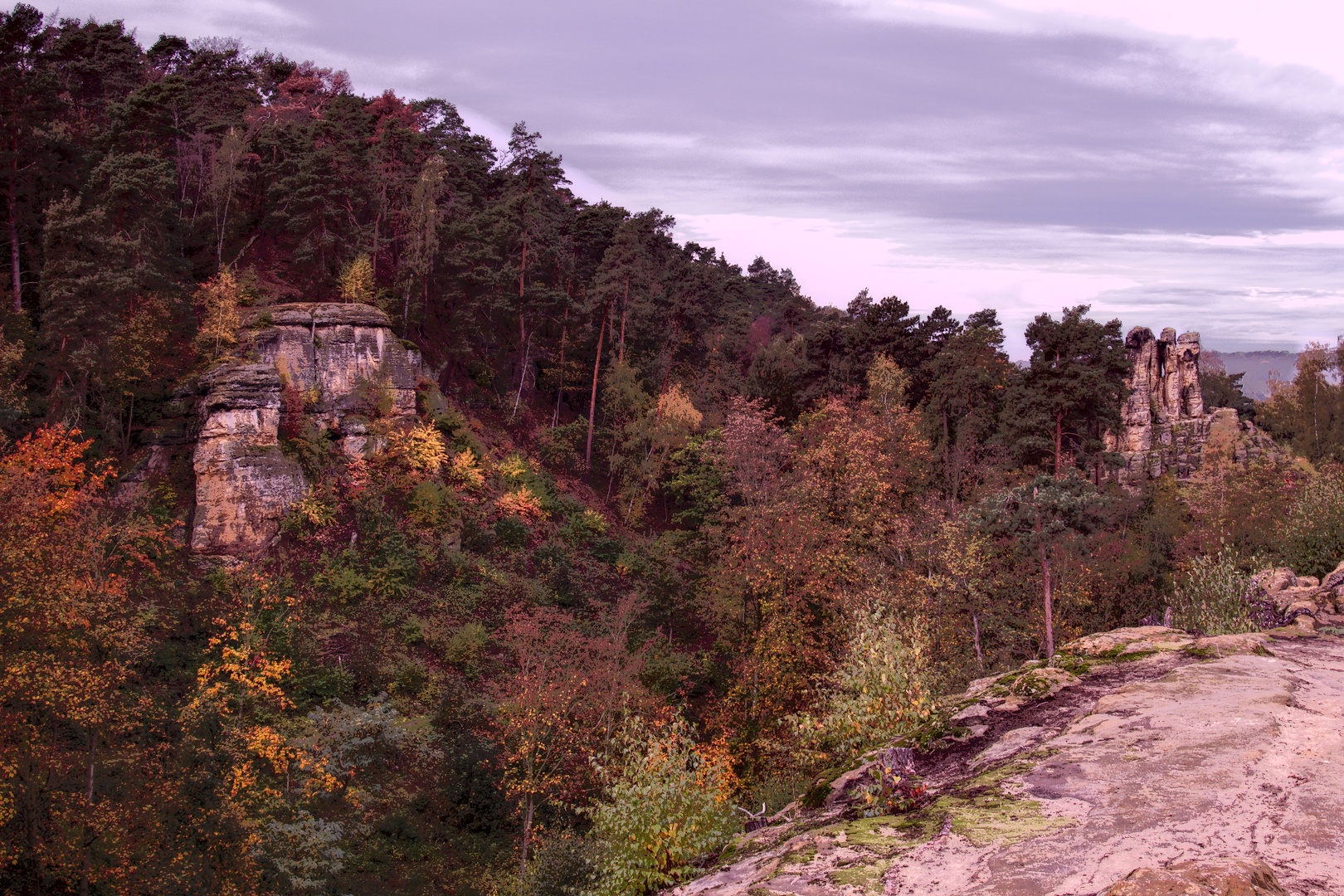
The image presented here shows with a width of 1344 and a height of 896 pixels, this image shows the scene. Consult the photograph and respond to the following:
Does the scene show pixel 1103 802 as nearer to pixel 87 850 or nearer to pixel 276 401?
pixel 87 850

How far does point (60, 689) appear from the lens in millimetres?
17203

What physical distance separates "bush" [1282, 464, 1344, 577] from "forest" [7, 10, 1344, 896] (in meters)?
0.15

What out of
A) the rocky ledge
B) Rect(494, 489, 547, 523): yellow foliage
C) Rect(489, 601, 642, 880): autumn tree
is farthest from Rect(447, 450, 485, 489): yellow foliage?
the rocky ledge

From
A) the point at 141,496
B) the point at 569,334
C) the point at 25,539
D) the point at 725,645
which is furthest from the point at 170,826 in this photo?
the point at 569,334

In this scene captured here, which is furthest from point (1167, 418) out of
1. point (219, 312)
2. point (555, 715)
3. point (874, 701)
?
point (219, 312)

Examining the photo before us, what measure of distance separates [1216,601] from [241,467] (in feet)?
111

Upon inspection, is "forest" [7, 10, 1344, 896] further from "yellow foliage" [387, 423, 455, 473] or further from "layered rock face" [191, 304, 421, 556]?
"layered rock face" [191, 304, 421, 556]

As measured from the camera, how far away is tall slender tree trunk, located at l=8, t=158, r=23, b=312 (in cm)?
3017

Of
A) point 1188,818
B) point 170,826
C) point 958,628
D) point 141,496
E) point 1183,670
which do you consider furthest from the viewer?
point 141,496

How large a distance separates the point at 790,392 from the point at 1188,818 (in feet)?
142

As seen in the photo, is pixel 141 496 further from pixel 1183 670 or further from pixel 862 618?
pixel 1183 670

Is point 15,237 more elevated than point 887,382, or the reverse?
point 15,237

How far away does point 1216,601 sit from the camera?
19547mm

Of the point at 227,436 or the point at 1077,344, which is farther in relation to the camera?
the point at 1077,344
